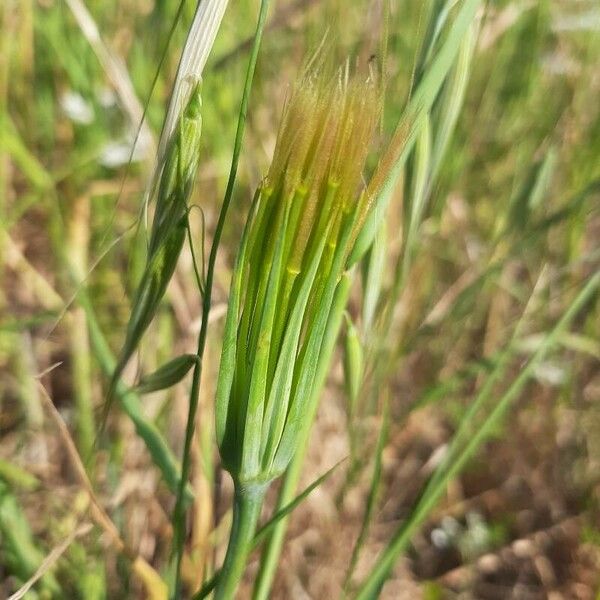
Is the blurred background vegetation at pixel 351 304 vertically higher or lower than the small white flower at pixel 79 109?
lower

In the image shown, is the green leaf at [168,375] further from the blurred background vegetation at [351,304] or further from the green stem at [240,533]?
the blurred background vegetation at [351,304]

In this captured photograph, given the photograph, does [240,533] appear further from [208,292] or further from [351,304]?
[351,304]

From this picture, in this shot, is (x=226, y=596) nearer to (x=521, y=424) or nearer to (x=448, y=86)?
(x=448, y=86)

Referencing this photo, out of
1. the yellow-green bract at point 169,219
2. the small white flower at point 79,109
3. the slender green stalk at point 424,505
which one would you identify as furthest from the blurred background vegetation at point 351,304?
the yellow-green bract at point 169,219

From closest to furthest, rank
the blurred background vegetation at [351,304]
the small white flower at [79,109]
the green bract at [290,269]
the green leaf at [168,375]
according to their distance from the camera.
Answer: the green bract at [290,269] < the green leaf at [168,375] < the blurred background vegetation at [351,304] < the small white flower at [79,109]

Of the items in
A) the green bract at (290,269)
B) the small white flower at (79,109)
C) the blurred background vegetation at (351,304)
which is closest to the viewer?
the green bract at (290,269)

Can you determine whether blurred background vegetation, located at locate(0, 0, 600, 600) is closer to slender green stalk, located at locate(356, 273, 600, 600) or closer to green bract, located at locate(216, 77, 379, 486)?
slender green stalk, located at locate(356, 273, 600, 600)

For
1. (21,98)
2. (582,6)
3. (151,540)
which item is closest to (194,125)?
(151,540)
